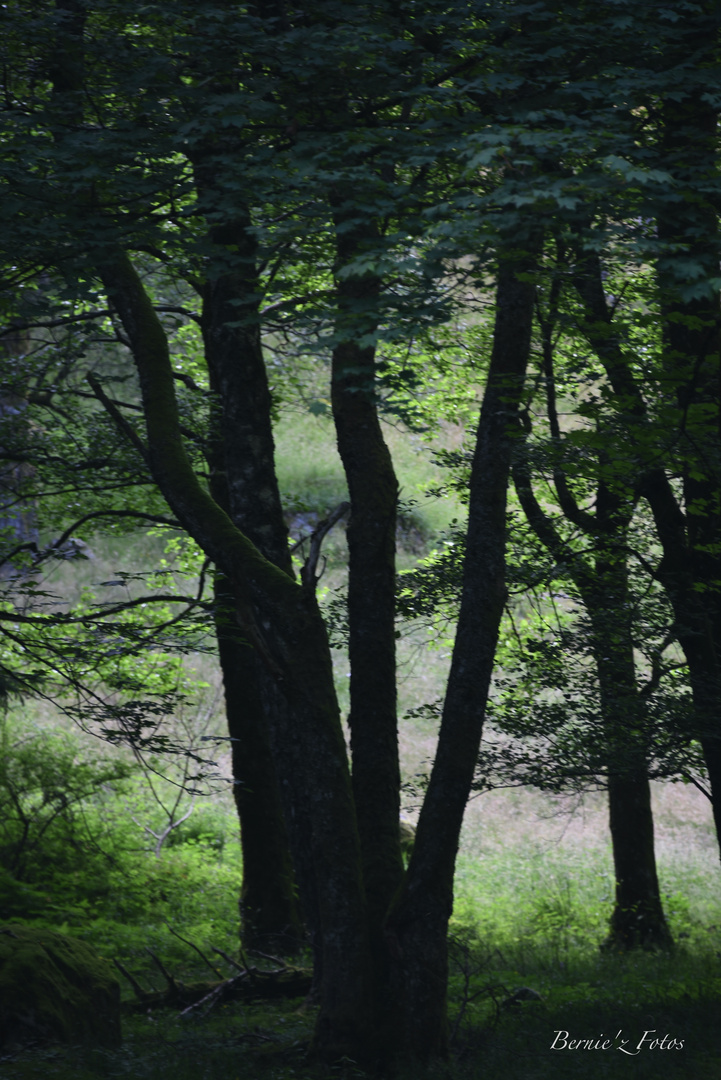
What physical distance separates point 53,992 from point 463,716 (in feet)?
11.8

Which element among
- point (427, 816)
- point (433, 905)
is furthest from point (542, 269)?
point (433, 905)

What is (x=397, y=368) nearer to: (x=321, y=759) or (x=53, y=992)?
(x=321, y=759)

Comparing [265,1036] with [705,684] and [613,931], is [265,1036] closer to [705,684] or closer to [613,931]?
[705,684]

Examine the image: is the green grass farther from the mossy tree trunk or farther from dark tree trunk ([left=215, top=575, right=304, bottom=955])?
dark tree trunk ([left=215, top=575, right=304, bottom=955])

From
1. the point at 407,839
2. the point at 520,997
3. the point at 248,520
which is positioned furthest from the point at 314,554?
the point at 407,839

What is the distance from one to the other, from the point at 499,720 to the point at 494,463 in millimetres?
2799

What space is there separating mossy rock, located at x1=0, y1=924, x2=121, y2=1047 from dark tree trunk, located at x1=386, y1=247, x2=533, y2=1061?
237 centimetres

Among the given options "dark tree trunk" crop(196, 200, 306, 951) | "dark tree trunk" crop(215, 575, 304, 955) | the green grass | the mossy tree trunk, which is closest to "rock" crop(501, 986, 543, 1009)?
the green grass

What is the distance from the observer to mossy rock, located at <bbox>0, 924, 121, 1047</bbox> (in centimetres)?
598

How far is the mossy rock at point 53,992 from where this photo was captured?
598cm

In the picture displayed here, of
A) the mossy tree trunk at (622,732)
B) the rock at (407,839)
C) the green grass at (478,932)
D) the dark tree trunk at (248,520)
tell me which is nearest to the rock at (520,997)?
the green grass at (478,932)

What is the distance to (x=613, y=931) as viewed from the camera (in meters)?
10.9

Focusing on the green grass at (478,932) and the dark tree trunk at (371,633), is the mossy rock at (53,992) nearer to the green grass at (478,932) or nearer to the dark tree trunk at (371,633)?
the green grass at (478,932)

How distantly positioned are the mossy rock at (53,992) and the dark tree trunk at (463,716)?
2375 millimetres
